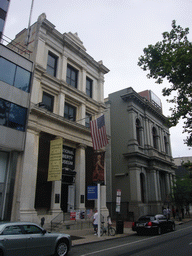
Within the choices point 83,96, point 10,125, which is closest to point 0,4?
point 83,96

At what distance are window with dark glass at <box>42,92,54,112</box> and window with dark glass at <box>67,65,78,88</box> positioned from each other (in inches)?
138

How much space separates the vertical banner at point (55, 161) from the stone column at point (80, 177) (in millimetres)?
4383

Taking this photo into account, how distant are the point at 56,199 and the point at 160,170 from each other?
834 inches

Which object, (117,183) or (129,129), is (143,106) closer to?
(129,129)

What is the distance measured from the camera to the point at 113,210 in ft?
97.2

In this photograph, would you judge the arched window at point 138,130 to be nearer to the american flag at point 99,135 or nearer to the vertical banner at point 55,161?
the american flag at point 99,135

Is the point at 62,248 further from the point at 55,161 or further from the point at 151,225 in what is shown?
the point at 55,161

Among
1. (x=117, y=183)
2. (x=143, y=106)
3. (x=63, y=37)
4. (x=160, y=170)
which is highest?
(x=63, y=37)

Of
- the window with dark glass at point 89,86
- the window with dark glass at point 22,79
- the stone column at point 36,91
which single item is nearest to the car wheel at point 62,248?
the stone column at point 36,91

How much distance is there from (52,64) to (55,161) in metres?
10.6

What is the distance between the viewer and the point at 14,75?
694 inches

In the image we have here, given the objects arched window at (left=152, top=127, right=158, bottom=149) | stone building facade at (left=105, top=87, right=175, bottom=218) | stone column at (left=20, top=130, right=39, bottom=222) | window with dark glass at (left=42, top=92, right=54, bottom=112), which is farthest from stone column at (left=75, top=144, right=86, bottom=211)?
arched window at (left=152, top=127, right=158, bottom=149)

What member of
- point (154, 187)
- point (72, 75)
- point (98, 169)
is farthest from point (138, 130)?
point (98, 169)

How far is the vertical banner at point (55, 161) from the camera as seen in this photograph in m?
17.4
